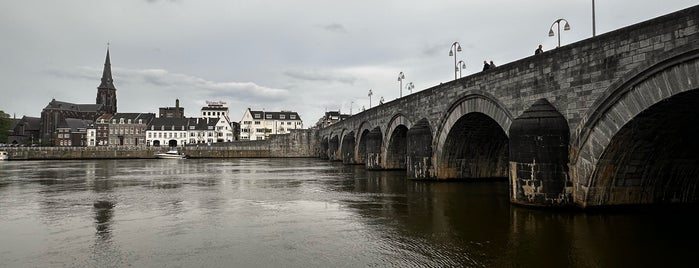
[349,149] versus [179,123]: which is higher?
[179,123]

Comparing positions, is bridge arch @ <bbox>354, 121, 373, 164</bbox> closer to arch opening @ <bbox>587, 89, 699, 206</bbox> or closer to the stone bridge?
the stone bridge

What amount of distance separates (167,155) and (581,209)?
204 ft

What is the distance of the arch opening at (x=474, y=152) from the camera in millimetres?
21375

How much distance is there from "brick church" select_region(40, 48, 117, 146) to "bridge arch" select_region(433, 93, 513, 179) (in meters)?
113

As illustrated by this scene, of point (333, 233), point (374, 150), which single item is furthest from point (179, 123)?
point (333, 233)

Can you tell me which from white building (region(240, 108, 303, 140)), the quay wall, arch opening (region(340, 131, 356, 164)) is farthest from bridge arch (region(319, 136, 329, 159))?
white building (region(240, 108, 303, 140))

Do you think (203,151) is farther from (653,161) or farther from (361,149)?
(653,161)

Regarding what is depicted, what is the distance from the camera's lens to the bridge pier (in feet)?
42.1

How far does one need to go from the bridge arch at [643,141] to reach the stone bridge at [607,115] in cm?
3

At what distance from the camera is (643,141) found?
11695mm

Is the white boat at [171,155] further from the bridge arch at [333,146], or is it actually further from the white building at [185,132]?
the white building at [185,132]

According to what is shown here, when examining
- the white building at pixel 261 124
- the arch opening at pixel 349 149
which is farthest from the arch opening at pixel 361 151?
the white building at pixel 261 124

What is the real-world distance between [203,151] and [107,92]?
72631mm

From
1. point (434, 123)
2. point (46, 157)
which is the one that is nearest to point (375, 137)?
point (434, 123)
